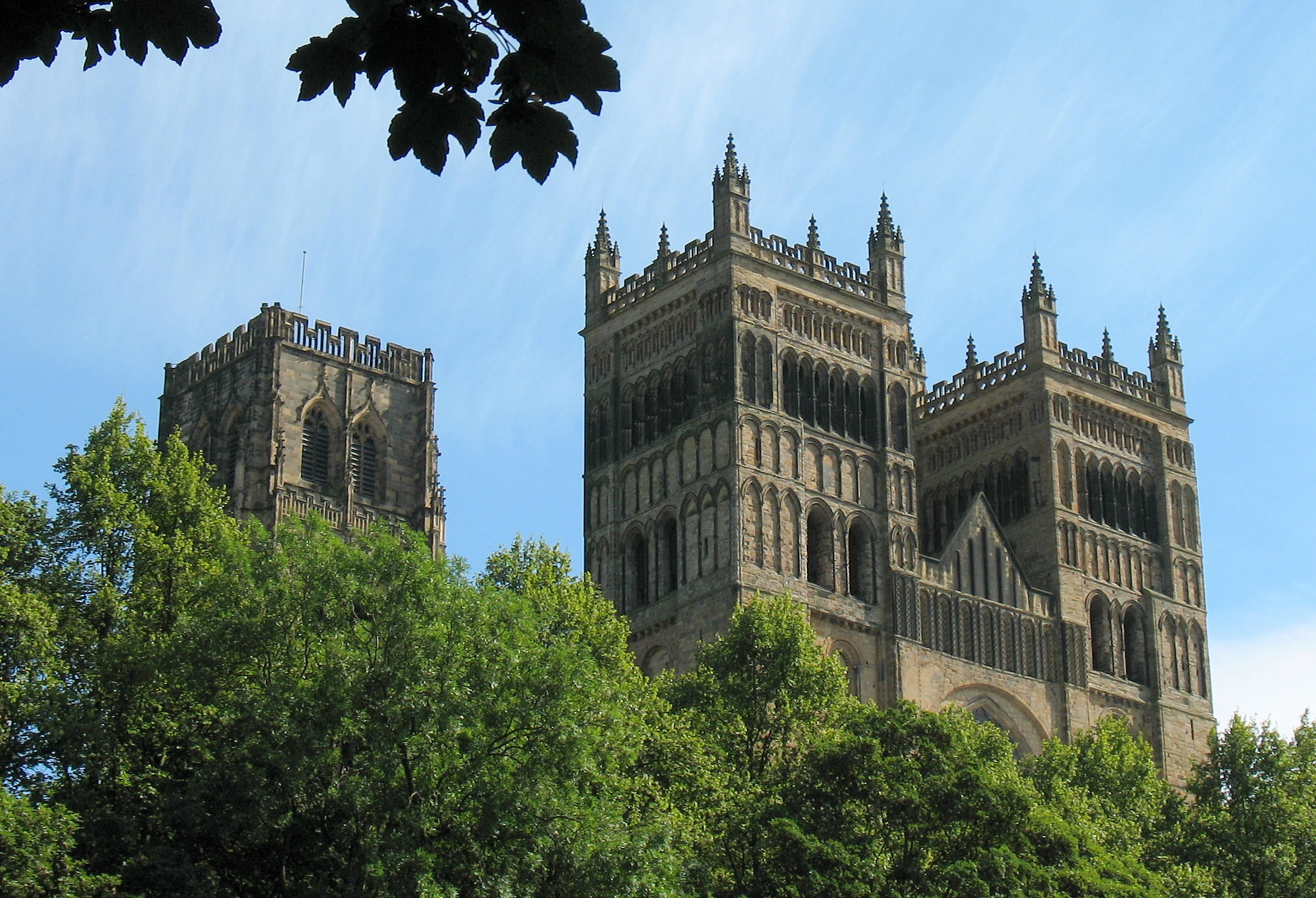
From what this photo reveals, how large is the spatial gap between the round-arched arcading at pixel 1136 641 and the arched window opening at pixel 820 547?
13.1m

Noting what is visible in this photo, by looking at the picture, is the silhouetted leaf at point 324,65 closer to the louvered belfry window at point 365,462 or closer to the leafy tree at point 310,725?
the leafy tree at point 310,725

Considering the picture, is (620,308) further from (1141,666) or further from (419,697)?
(419,697)

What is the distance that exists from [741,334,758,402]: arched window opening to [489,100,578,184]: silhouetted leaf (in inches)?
2280

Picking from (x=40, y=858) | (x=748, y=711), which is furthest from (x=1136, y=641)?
(x=40, y=858)

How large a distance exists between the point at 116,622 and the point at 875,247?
41871 millimetres

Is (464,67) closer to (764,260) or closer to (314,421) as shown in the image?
(764,260)

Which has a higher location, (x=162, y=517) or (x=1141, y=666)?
(x=1141, y=666)

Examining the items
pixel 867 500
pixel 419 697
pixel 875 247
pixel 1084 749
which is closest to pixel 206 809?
pixel 419 697

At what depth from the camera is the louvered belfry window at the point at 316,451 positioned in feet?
252

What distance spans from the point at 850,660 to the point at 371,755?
35686 millimetres

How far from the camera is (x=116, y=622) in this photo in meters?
37.1

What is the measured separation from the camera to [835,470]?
2726 inches

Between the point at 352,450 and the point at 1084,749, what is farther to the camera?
the point at 352,450

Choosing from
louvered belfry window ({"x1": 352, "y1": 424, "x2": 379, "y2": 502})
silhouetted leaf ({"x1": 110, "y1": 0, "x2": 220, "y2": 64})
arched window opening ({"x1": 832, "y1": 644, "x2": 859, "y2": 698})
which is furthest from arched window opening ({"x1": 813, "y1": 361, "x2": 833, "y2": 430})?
silhouetted leaf ({"x1": 110, "y1": 0, "x2": 220, "y2": 64})
